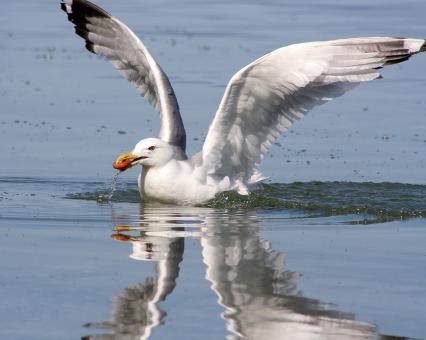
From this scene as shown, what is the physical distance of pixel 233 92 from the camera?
10742 millimetres

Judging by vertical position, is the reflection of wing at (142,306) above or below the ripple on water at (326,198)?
below

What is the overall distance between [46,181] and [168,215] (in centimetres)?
157

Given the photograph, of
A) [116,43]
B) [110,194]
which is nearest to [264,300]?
[110,194]

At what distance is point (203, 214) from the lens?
34.2 feet

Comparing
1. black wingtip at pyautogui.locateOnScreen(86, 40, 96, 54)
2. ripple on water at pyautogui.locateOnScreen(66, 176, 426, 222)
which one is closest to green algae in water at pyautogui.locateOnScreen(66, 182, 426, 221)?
ripple on water at pyautogui.locateOnScreen(66, 176, 426, 222)

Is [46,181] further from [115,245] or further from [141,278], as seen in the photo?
[141,278]

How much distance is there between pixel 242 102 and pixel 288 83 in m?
0.45

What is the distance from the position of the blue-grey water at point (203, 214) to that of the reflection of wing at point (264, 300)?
0.05 feet

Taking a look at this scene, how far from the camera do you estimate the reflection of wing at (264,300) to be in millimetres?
6547

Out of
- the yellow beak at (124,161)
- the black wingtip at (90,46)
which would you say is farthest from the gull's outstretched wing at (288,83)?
the black wingtip at (90,46)

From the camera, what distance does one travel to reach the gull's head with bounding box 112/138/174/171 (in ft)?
36.6

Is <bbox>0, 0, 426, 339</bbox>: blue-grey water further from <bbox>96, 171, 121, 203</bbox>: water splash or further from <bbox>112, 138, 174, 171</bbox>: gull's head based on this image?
<bbox>112, 138, 174, 171</bbox>: gull's head

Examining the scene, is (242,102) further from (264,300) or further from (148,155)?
(264,300)

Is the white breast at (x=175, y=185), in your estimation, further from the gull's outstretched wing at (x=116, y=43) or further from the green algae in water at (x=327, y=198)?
the gull's outstretched wing at (x=116, y=43)
